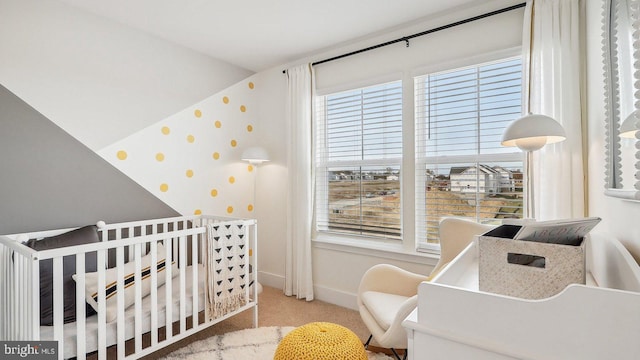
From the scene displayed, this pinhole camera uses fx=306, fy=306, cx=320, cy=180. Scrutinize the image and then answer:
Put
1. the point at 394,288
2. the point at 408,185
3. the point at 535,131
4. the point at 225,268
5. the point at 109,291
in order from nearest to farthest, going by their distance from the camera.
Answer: the point at 535,131 → the point at 109,291 → the point at 394,288 → the point at 225,268 → the point at 408,185

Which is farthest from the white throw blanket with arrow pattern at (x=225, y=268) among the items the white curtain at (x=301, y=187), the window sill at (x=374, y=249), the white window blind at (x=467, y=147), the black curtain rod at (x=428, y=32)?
the black curtain rod at (x=428, y=32)

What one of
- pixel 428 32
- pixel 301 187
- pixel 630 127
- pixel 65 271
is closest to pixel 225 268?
pixel 65 271

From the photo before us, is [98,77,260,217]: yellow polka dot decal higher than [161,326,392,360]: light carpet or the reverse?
higher

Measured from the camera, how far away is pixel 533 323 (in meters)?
0.63

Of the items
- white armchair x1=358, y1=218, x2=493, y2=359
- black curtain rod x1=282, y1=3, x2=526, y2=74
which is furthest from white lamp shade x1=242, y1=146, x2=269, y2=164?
white armchair x1=358, y1=218, x2=493, y2=359

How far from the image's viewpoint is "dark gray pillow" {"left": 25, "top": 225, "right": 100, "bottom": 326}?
162 centimetres

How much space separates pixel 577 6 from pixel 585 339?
208 cm

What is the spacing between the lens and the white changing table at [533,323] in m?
0.56

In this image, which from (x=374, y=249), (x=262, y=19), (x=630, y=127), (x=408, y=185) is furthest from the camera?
(x=374, y=249)

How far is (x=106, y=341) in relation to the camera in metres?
1.61

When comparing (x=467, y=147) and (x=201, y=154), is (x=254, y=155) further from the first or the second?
(x=467, y=147)

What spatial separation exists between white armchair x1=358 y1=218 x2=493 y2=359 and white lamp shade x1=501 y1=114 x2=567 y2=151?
0.55m

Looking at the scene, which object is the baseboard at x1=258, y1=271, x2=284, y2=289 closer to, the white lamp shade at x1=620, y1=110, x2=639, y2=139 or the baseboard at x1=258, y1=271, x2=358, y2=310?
the baseboard at x1=258, y1=271, x2=358, y2=310

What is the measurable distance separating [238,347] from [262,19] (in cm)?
242
